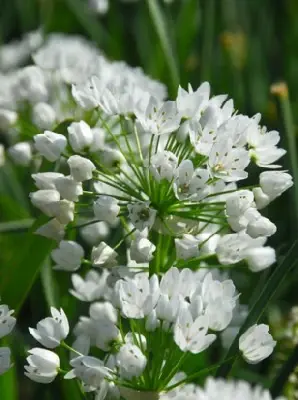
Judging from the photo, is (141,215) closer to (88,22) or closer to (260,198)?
(260,198)

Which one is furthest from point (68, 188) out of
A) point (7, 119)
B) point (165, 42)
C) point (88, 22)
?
point (88, 22)

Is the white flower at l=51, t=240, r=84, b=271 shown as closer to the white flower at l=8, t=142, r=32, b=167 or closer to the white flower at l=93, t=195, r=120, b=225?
the white flower at l=93, t=195, r=120, b=225

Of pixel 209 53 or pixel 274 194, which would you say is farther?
pixel 209 53

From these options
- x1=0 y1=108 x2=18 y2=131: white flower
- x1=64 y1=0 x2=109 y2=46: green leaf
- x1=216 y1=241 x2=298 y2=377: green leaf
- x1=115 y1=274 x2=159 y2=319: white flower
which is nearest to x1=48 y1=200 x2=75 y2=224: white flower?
x1=115 y1=274 x2=159 y2=319: white flower

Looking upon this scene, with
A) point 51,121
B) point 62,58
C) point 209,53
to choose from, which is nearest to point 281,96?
point 51,121

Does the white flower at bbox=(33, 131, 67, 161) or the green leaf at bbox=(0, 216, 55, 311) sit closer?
the white flower at bbox=(33, 131, 67, 161)

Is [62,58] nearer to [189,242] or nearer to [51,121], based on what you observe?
[51,121]

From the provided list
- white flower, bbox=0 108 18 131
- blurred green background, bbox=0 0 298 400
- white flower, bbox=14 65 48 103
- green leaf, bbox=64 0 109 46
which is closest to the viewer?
blurred green background, bbox=0 0 298 400
